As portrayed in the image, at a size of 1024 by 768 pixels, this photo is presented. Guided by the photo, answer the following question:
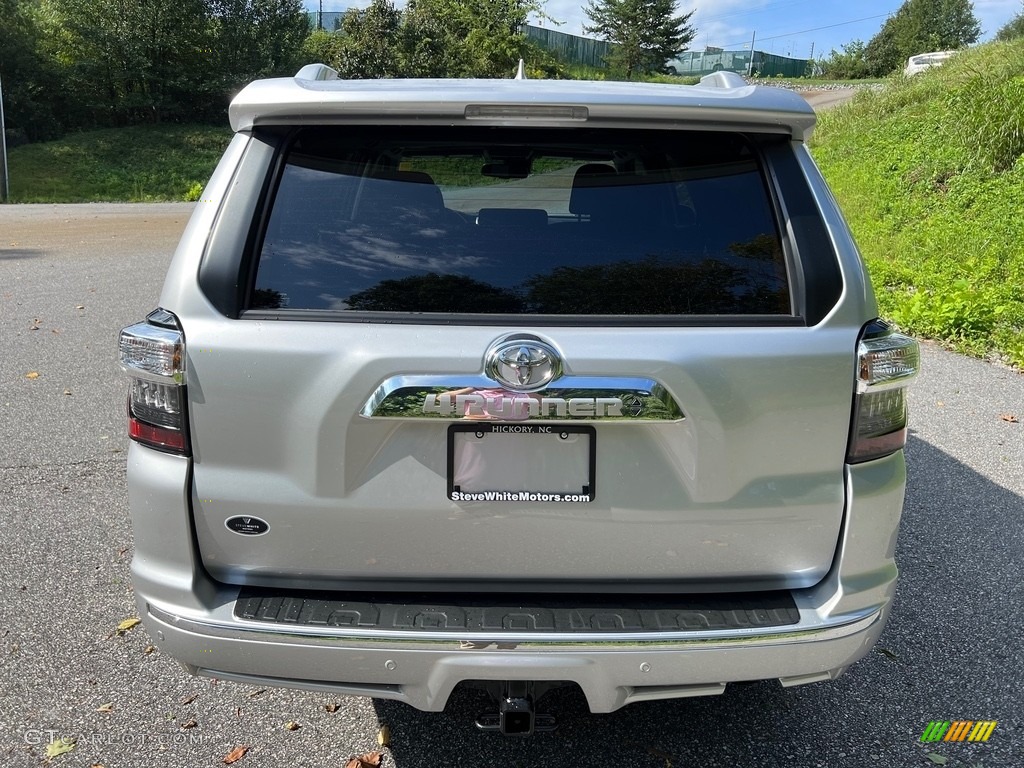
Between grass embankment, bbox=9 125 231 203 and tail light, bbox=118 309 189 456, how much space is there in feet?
83.2

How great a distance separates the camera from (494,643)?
76.4 inches

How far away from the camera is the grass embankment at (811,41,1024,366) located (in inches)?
316

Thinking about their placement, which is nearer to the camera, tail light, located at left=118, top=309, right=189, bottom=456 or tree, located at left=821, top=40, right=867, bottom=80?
tail light, located at left=118, top=309, right=189, bottom=456

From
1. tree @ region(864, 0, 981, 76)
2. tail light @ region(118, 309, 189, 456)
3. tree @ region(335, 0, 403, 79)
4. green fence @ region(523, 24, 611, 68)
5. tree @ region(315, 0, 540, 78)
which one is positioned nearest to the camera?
tail light @ region(118, 309, 189, 456)

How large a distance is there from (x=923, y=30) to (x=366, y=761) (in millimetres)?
75461

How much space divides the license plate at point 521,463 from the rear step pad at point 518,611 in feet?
0.91

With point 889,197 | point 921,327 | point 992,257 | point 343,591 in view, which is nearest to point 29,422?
point 343,591

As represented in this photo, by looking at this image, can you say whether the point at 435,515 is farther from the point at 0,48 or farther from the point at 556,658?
the point at 0,48

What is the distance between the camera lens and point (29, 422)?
5520 mm

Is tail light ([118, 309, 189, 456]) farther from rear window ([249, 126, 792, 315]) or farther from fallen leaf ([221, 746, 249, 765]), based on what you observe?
fallen leaf ([221, 746, 249, 765])

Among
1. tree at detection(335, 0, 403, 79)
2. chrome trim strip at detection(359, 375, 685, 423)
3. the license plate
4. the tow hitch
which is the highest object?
tree at detection(335, 0, 403, 79)

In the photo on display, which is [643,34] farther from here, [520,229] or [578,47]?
[520,229]

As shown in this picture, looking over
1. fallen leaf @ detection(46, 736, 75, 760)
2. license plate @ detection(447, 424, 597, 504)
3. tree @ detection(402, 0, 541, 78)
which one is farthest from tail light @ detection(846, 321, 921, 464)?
tree @ detection(402, 0, 541, 78)

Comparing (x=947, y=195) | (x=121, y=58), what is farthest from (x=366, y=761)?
(x=121, y=58)
